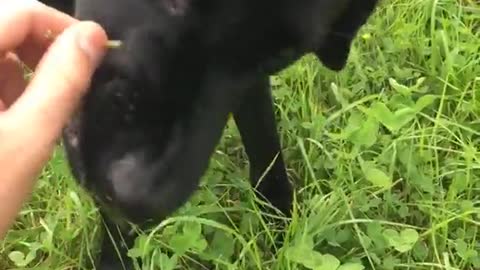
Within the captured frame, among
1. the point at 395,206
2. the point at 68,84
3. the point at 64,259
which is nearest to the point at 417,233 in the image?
the point at 395,206

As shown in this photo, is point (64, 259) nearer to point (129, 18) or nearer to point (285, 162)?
point (285, 162)

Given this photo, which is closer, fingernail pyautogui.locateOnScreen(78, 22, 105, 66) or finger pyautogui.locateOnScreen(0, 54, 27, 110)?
fingernail pyautogui.locateOnScreen(78, 22, 105, 66)

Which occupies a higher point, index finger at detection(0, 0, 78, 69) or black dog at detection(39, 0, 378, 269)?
index finger at detection(0, 0, 78, 69)

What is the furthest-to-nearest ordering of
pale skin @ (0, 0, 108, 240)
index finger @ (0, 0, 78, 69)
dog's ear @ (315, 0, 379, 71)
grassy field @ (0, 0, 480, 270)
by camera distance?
grassy field @ (0, 0, 480, 270)
dog's ear @ (315, 0, 379, 71)
index finger @ (0, 0, 78, 69)
pale skin @ (0, 0, 108, 240)

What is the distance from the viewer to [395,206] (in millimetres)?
1824

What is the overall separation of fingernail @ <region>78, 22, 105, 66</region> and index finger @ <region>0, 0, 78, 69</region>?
29 millimetres

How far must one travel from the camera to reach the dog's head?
1268mm

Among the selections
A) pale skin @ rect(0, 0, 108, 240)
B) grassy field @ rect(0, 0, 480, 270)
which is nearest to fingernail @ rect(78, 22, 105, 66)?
pale skin @ rect(0, 0, 108, 240)

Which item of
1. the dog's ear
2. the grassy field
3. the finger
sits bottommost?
the grassy field

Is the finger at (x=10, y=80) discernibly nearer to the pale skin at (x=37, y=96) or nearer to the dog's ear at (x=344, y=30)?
the pale skin at (x=37, y=96)

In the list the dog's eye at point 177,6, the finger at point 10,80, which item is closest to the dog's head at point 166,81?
the dog's eye at point 177,6

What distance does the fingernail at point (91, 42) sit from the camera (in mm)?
1058

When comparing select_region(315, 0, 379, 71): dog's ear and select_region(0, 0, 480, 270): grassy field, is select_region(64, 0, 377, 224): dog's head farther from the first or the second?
select_region(0, 0, 480, 270): grassy field

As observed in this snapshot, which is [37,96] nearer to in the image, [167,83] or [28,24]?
[28,24]
